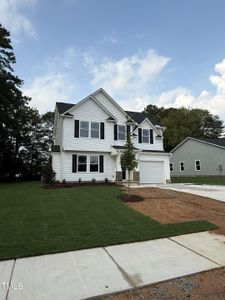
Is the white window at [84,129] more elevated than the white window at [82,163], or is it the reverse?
the white window at [84,129]

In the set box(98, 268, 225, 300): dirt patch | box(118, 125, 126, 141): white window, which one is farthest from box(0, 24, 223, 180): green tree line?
box(98, 268, 225, 300): dirt patch

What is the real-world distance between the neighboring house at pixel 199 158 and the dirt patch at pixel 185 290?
1150 inches

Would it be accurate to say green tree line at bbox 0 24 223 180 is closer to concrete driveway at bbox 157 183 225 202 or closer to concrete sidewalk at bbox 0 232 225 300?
concrete driveway at bbox 157 183 225 202

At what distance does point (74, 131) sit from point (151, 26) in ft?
30.8

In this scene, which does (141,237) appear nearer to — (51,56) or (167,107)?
(51,56)

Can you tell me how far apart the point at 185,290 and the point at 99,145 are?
16.4 meters

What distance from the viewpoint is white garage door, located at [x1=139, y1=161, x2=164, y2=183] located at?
66.7 ft

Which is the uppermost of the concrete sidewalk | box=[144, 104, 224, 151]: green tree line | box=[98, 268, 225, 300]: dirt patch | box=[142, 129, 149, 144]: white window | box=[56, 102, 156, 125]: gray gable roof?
box=[144, 104, 224, 151]: green tree line

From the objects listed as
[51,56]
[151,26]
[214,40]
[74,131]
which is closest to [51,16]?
[51,56]

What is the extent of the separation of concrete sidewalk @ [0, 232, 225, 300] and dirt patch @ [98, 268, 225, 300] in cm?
13

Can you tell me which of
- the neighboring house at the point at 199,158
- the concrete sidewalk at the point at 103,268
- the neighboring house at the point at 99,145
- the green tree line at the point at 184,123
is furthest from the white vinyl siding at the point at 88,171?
the green tree line at the point at 184,123

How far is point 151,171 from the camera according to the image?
20641mm

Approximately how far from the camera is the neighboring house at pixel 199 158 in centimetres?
3033

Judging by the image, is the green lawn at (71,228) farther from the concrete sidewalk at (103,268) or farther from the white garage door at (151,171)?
the white garage door at (151,171)
